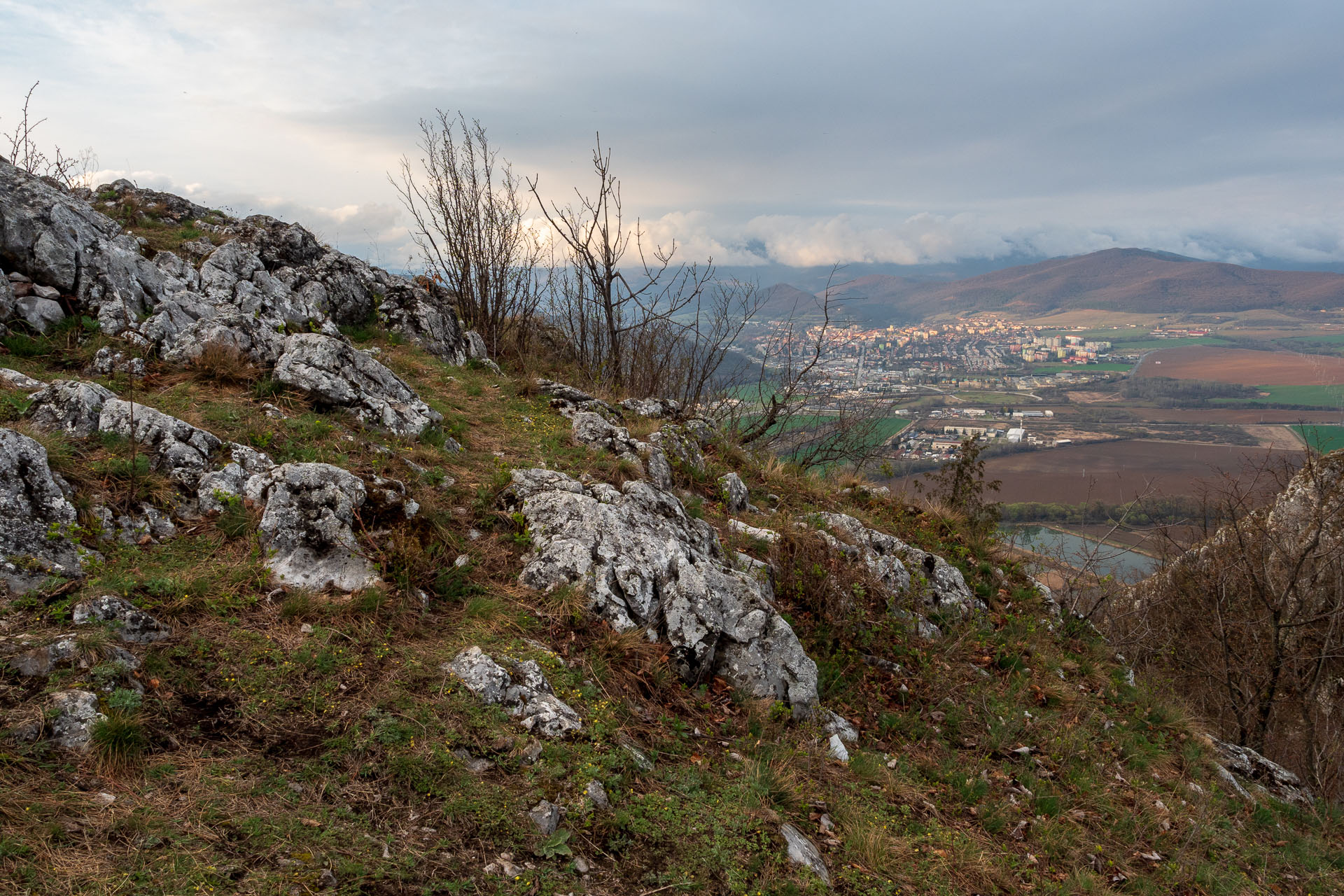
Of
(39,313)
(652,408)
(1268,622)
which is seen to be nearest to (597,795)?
(652,408)

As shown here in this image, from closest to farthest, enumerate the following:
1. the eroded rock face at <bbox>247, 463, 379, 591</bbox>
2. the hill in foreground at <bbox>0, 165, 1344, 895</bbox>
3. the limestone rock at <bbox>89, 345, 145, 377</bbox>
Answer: the hill in foreground at <bbox>0, 165, 1344, 895</bbox>, the eroded rock face at <bbox>247, 463, 379, 591</bbox>, the limestone rock at <bbox>89, 345, 145, 377</bbox>

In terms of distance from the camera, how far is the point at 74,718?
10.5 ft

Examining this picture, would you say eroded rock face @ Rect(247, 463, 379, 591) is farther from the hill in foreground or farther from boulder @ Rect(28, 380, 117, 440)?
boulder @ Rect(28, 380, 117, 440)

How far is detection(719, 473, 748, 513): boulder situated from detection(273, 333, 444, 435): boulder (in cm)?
433

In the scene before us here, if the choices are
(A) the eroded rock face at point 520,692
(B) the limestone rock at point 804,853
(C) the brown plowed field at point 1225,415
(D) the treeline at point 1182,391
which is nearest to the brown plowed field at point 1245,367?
(D) the treeline at point 1182,391

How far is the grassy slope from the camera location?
10.00ft

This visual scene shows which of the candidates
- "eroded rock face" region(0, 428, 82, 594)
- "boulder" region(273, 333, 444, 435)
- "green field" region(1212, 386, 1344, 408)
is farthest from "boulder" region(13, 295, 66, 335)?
"green field" region(1212, 386, 1344, 408)

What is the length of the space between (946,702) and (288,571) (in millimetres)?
6788

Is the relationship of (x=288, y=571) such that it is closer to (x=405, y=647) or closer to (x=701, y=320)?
(x=405, y=647)

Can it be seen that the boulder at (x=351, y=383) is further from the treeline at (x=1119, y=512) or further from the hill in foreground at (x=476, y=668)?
the treeline at (x=1119, y=512)

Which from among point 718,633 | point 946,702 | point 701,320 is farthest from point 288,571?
point 701,320

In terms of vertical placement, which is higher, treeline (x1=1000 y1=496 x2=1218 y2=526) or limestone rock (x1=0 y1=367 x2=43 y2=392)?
limestone rock (x1=0 y1=367 x2=43 y2=392)

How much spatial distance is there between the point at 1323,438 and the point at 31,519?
31.6 metres

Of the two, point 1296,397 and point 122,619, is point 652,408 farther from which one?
point 1296,397
